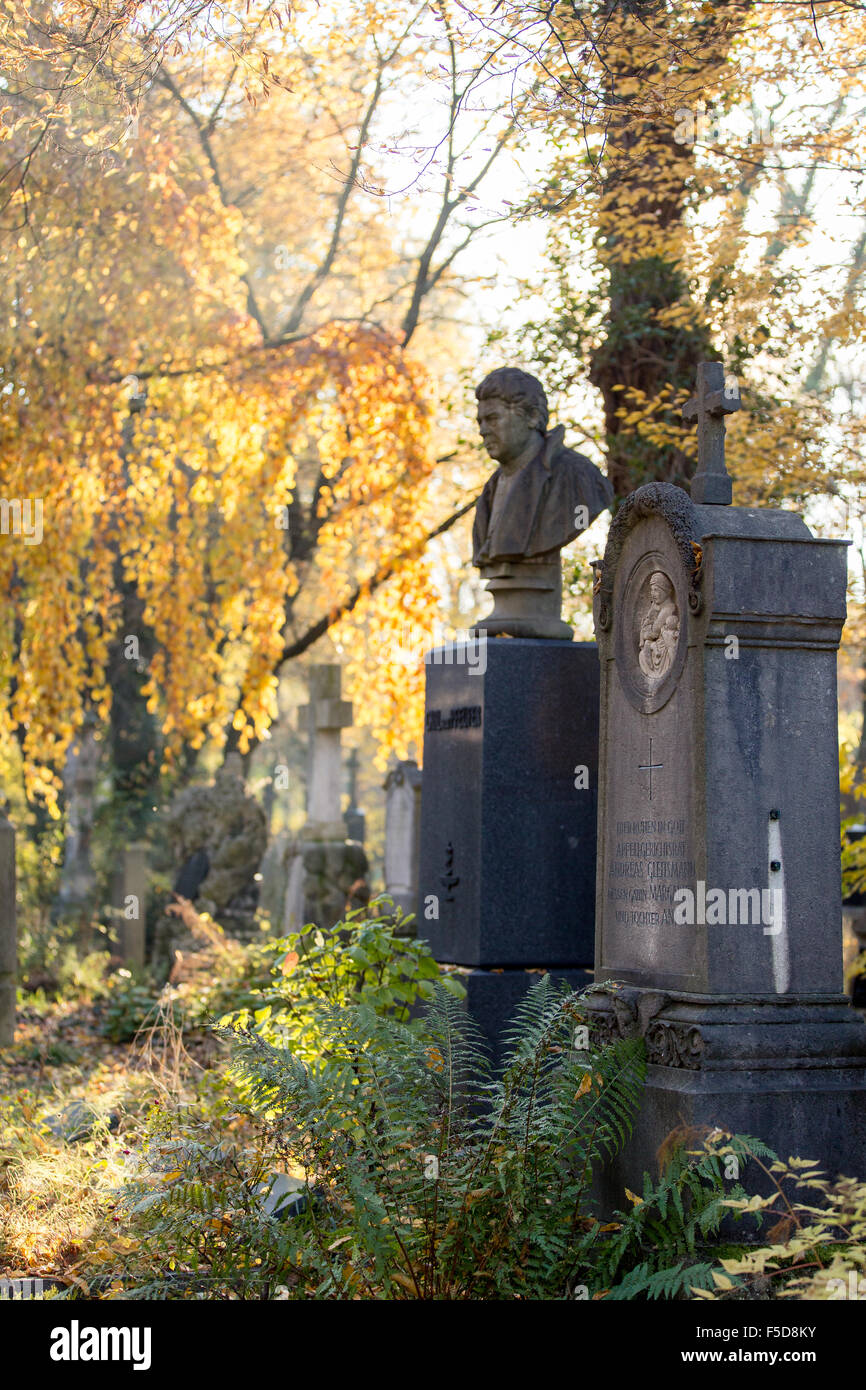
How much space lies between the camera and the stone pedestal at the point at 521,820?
6.92 m

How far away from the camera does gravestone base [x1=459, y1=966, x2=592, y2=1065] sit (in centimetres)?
673

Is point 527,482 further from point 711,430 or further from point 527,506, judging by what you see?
point 711,430

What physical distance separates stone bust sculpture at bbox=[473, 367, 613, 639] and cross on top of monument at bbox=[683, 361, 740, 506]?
1.33 meters

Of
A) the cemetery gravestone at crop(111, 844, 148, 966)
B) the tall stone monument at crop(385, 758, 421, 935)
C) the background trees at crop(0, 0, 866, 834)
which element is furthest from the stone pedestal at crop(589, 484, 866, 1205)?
the cemetery gravestone at crop(111, 844, 148, 966)

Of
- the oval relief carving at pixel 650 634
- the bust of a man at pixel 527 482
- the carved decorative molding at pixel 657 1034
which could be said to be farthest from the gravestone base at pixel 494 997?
the bust of a man at pixel 527 482

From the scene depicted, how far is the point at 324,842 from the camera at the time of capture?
13336 millimetres

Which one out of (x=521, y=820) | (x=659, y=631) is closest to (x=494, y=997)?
(x=521, y=820)

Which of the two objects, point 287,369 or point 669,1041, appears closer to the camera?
point 669,1041

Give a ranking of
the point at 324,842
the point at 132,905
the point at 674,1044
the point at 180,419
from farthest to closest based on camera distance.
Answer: the point at 132,905
the point at 324,842
the point at 180,419
the point at 674,1044

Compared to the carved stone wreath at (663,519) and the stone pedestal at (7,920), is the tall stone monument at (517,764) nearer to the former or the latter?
the carved stone wreath at (663,519)

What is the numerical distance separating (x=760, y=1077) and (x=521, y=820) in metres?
2.22

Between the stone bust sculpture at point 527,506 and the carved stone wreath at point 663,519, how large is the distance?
1219 mm
